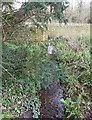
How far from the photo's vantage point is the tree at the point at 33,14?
182cm

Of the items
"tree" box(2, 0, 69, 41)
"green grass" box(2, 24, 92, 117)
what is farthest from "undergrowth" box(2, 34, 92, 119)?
"tree" box(2, 0, 69, 41)

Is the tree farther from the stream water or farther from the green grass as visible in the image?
the stream water

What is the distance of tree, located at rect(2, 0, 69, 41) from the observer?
1.82 meters

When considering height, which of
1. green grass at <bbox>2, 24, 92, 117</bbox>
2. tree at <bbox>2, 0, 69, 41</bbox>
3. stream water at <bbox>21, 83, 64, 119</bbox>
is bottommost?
stream water at <bbox>21, 83, 64, 119</bbox>

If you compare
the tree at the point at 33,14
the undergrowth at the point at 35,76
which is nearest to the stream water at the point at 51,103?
the undergrowth at the point at 35,76

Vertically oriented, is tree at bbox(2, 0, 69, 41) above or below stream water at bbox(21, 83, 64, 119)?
above

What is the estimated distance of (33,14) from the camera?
73.7 inches

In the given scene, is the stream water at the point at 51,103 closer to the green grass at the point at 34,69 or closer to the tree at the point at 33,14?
the green grass at the point at 34,69

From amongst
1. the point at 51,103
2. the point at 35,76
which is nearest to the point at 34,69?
the point at 35,76

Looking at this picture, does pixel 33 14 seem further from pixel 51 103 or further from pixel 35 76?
pixel 51 103

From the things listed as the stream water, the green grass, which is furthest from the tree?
the stream water

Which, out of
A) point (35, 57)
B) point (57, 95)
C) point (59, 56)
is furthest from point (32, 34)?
point (57, 95)

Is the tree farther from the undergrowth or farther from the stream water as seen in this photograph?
the stream water

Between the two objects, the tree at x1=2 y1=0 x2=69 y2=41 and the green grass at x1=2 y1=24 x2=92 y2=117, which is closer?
the tree at x1=2 y1=0 x2=69 y2=41
